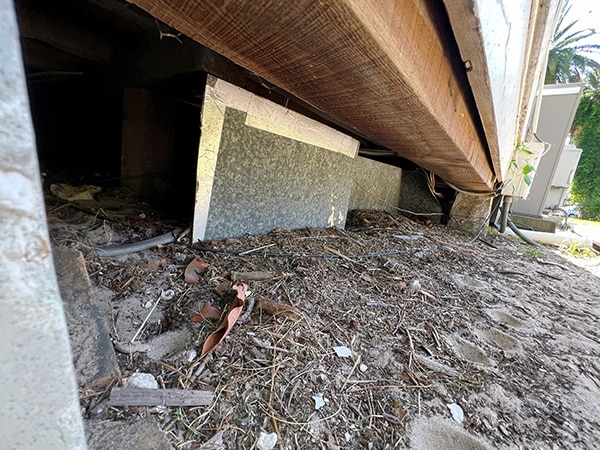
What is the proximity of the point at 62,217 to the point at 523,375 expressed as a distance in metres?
2.26

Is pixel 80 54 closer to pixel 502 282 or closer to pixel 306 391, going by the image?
pixel 306 391

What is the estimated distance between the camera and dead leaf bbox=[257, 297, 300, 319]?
98 cm

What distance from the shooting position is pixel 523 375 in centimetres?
94

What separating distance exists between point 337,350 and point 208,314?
18.8 inches

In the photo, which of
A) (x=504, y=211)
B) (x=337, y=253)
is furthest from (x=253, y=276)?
(x=504, y=211)

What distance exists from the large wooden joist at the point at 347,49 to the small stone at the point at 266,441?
956 millimetres

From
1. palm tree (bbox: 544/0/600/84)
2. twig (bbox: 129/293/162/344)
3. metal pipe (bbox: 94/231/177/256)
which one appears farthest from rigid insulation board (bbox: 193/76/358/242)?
palm tree (bbox: 544/0/600/84)

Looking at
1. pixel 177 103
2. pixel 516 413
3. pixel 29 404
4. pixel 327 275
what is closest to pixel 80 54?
pixel 177 103

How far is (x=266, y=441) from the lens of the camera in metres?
0.59

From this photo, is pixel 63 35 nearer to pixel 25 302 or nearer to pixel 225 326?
pixel 225 326

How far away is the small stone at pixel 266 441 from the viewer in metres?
0.58

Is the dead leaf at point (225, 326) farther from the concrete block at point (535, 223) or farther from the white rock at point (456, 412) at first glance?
the concrete block at point (535, 223)

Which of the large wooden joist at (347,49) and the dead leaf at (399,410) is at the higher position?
the large wooden joist at (347,49)

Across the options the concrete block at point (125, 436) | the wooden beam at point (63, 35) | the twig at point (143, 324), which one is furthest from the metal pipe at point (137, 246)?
the wooden beam at point (63, 35)
